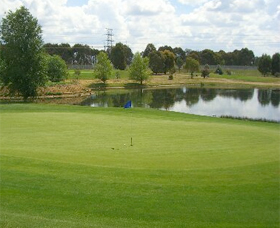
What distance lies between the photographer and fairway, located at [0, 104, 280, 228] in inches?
339

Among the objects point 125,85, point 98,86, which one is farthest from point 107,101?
point 125,85

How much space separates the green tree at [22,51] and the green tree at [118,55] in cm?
7650

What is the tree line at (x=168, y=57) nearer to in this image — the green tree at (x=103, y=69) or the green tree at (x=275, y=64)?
the green tree at (x=275, y=64)

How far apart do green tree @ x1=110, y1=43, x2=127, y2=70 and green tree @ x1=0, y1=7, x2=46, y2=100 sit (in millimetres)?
76500

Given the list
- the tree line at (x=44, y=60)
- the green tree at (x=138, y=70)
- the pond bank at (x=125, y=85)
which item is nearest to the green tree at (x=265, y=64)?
the tree line at (x=44, y=60)

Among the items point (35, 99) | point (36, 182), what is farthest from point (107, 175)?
point (35, 99)

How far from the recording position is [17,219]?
802cm

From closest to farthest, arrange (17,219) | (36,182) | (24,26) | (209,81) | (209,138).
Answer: (17,219) < (36,182) < (209,138) < (24,26) < (209,81)

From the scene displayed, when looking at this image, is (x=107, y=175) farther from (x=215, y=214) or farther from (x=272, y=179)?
(x=272, y=179)

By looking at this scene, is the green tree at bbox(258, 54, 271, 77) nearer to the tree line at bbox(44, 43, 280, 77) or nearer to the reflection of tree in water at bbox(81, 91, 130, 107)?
the tree line at bbox(44, 43, 280, 77)

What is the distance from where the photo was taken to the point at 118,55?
415 ft

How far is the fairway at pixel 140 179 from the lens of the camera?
8.61 meters

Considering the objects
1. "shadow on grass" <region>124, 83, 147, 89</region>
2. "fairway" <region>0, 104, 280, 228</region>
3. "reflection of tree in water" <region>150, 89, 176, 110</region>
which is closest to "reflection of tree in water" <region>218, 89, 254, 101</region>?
"reflection of tree in water" <region>150, 89, 176, 110</region>

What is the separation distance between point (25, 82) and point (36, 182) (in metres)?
40.9
